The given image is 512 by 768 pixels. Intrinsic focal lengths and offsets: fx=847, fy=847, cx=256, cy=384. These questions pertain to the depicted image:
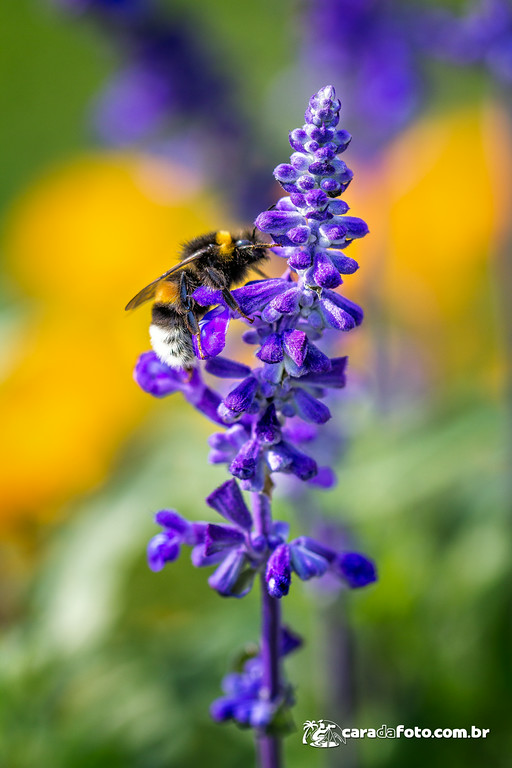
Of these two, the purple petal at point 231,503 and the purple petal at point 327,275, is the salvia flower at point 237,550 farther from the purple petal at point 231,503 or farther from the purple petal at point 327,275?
the purple petal at point 327,275

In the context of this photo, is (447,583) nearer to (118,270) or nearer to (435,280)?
(435,280)

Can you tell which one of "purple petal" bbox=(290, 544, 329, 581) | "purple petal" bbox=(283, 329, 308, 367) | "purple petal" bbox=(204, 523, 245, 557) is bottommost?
"purple petal" bbox=(290, 544, 329, 581)

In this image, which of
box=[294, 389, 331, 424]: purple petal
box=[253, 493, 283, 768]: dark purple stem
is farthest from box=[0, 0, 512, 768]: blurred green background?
box=[294, 389, 331, 424]: purple petal

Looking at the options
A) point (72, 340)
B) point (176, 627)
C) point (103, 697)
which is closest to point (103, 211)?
point (72, 340)

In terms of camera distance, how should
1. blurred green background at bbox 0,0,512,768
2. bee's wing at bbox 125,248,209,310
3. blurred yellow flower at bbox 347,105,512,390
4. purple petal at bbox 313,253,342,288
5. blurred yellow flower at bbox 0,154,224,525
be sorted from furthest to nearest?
blurred yellow flower at bbox 347,105,512,390 < blurred yellow flower at bbox 0,154,224,525 < blurred green background at bbox 0,0,512,768 < bee's wing at bbox 125,248,209,310 < purple petal at bbox 313,253,342,288

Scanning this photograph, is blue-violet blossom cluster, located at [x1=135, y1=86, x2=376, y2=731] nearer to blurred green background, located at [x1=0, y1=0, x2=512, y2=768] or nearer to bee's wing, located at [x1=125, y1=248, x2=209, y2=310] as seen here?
bee's wing, located at [x1=125, y1=248, x2=209, y2=310]

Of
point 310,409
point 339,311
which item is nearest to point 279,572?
point 310,409
